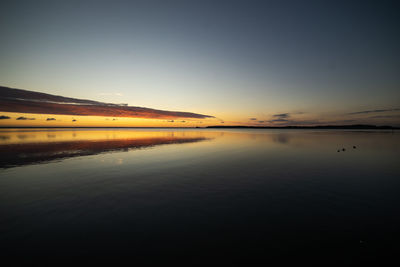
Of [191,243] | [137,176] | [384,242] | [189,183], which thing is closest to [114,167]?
[137,176]

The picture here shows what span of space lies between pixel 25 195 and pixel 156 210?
10.5 metres

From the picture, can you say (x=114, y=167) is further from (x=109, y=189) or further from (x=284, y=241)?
(x=284, y=241)

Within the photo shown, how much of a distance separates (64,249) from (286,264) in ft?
29.8

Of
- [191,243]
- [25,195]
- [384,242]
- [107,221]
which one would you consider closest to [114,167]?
[25,195]

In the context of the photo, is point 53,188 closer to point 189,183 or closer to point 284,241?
point 189,183

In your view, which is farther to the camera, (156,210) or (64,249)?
(156,210)

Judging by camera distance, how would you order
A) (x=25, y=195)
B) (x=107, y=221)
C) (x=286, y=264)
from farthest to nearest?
(x=25, y=195) < (x=107, y=221) < (x=286, y=264)

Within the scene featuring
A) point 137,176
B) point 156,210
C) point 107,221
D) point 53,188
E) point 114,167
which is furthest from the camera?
point 114,167

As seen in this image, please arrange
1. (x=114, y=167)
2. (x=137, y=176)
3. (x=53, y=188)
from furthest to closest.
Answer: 1. (x=114, y=167)
2. (x=137, y=176)
3. (x=53, y=188)

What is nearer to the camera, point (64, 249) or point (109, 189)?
point (64, 249)

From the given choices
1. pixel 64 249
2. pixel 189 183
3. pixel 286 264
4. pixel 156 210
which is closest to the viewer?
pixel 286 264

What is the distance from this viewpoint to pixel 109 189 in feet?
46.9

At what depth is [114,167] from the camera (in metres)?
21.5

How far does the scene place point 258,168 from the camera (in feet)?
71.1
